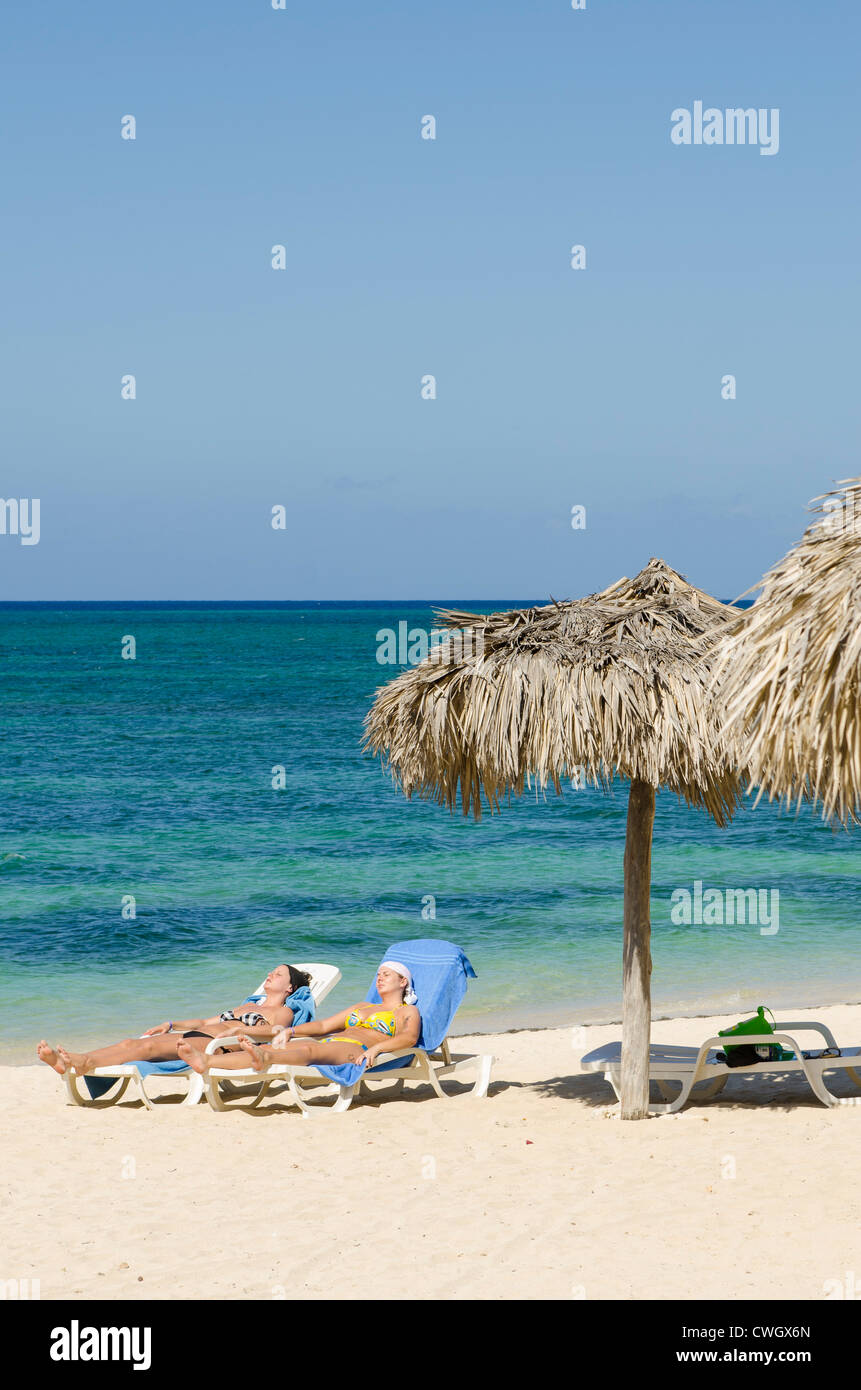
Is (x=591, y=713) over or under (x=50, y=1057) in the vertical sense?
over

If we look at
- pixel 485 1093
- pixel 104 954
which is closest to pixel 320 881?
pixel 104 954

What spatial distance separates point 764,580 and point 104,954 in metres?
9.75

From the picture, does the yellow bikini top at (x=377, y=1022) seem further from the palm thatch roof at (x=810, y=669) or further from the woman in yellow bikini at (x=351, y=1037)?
the palm thatch roof at (x=810, y=669)

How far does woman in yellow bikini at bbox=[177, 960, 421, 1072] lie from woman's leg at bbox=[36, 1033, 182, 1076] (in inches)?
7.7

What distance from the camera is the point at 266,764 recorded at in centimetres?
2850

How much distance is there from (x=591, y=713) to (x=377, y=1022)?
105 inches

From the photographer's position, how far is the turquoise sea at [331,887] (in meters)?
11.6

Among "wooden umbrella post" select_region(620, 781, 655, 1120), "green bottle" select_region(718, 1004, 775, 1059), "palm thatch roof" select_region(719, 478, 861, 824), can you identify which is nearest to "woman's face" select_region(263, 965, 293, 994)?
"wooden umbrella post" select_region(620, 781, 655, 1120)

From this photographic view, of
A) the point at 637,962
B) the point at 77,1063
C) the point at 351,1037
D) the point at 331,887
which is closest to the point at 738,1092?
the point at 637,962

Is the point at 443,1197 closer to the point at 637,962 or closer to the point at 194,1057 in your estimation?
the point at 637,962

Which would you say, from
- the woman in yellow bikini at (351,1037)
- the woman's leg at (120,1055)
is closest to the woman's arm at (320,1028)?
the woman in yellow bikini at (351,1037)

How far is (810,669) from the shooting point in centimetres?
435

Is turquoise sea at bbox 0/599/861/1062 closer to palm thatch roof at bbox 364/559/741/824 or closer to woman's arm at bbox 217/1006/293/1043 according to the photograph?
palm thatch roof at bbox 364/559/741/824

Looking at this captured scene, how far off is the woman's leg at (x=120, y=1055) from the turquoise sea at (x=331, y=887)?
2.46 metres
